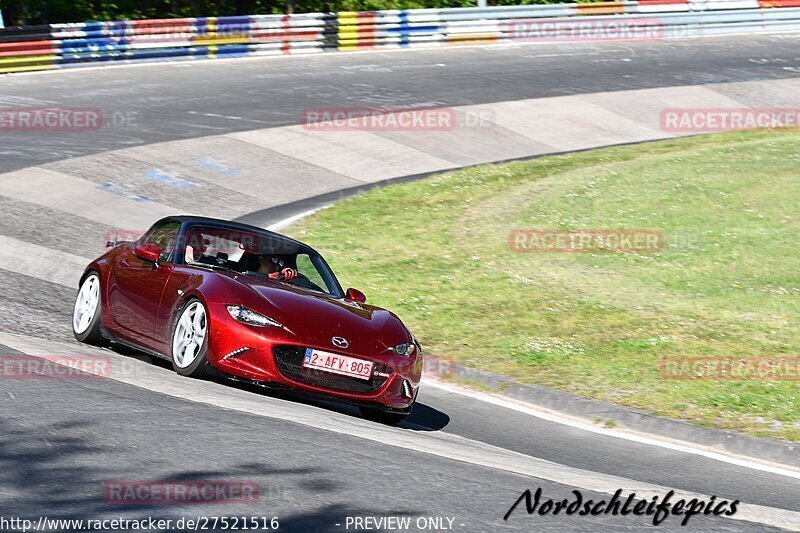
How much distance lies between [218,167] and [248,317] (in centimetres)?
1178

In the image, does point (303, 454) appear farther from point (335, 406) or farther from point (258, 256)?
point (258, 256)

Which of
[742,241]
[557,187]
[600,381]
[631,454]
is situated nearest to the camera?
[631,454]

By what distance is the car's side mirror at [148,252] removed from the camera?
9.39 metres

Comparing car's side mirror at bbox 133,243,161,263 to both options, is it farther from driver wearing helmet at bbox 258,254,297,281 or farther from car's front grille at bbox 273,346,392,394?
car's front grille at bbox 273,346,392,394

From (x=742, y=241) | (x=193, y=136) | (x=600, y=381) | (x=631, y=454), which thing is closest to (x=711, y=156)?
(x=742, y=241)

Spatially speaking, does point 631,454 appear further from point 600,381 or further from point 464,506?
point 464,506

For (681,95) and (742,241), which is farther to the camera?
(681,95)

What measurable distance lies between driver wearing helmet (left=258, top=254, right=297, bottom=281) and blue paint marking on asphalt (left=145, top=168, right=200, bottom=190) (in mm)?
9194

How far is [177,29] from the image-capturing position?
97.0 ft

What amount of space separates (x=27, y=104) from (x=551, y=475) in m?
19.0

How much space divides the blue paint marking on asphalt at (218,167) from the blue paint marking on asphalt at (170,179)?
92 centimetres

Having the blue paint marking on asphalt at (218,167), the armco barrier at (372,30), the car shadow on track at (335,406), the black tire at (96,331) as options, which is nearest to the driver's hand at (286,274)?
the car shadow on track at (335,406)

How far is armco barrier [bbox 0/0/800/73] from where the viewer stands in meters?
27.9

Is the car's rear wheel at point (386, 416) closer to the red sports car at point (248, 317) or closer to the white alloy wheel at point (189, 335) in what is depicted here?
the red sports car at point (248, 317)
